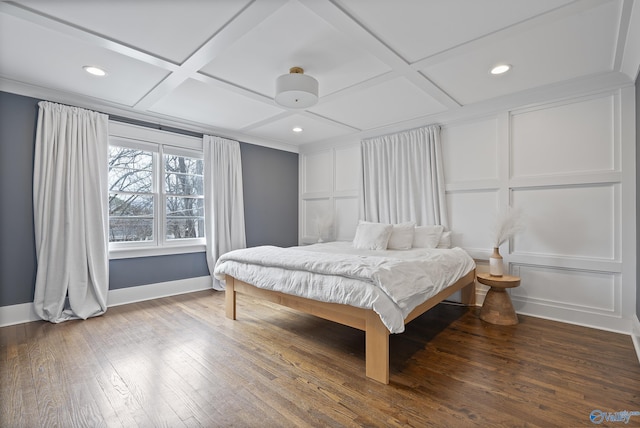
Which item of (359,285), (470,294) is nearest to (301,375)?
(359,285)

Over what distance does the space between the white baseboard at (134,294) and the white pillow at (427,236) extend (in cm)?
310

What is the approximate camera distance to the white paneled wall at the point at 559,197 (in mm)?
2711

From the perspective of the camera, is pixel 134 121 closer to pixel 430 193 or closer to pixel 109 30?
pixel 109 30

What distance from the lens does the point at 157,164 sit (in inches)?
156

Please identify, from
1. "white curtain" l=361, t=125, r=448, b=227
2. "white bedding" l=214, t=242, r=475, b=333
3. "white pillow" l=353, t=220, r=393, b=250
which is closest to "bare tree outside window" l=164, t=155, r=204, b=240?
"white bedding" l=214, t=242, r=475, b=333

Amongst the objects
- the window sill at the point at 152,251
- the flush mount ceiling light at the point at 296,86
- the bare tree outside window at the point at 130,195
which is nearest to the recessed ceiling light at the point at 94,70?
the bare tree outside window at the point at 130,195

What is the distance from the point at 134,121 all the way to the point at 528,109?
4778 millimetres

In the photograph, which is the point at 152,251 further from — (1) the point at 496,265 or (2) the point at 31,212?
(1) the point at 496,265

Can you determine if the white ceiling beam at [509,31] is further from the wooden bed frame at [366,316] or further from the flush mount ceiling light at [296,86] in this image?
the wooden bed frame at [366,316]

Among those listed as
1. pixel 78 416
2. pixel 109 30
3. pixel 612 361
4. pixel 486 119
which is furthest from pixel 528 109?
pixel 78 416

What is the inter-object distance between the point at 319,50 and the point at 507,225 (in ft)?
8.52

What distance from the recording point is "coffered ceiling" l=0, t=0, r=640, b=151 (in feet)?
6.01

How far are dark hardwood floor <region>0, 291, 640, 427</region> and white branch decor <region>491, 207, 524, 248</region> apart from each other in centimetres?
89

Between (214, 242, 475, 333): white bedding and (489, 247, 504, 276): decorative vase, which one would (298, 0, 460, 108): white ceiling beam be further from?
(489, 247, 504, 276): decorative vase
